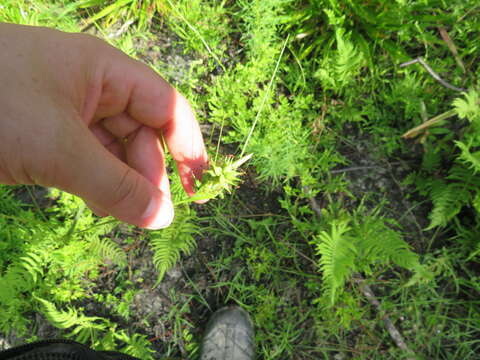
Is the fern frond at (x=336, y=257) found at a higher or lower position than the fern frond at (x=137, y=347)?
higher

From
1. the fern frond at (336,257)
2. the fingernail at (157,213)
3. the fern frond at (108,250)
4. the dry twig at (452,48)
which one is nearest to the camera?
the fingernail at (157,213)

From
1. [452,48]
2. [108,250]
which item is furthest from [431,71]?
[108,250]

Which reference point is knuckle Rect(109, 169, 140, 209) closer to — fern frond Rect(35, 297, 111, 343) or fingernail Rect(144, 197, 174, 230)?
fingernail Rect(144, 197, 174, 230)

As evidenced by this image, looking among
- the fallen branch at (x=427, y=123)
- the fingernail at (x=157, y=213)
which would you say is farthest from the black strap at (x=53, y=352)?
the fallen branch at (x=427, y=123)

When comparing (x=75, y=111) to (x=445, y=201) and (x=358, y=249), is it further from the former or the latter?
(x=445, y=201)

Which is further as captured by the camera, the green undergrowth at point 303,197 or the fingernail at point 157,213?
the green undergrowth at point 303,197

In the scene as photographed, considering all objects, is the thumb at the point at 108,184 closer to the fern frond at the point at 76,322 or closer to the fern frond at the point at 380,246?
the fern frond at the point at 76,322
